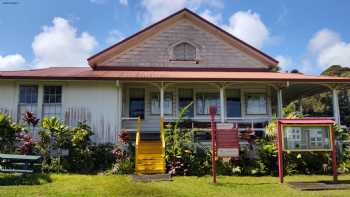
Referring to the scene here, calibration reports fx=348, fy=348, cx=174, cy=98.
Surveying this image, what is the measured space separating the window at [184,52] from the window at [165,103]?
2.45 m

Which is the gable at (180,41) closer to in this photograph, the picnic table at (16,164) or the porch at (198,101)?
the porch at (198,101)

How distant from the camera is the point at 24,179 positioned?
1112cm

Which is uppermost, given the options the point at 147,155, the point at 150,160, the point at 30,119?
the point at 30,119

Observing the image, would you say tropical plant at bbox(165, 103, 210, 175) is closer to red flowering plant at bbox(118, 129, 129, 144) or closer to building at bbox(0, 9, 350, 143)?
red flowering plant at bbox(118, 129, 129, 144)

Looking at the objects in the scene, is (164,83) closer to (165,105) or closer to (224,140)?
(165,105)

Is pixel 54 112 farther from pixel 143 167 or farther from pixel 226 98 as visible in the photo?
pixel 226 98

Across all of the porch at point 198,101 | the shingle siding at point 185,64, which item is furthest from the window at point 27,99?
the shingle siding at point 185,64

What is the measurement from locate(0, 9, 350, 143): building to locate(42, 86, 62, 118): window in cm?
4

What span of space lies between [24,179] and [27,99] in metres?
6.10

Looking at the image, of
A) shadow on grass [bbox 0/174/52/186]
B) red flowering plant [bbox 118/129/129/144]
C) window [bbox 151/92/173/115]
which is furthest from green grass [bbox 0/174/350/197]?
window [bbox 151/92/173/115]

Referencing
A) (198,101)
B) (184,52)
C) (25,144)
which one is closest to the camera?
(25,144)

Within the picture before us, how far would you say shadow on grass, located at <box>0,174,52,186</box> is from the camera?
10.6 meters

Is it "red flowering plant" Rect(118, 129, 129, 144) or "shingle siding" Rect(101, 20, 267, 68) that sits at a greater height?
"shingle siding" Rect(101, 20, 267, 68)

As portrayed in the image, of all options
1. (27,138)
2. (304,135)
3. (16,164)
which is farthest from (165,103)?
(16,164)
